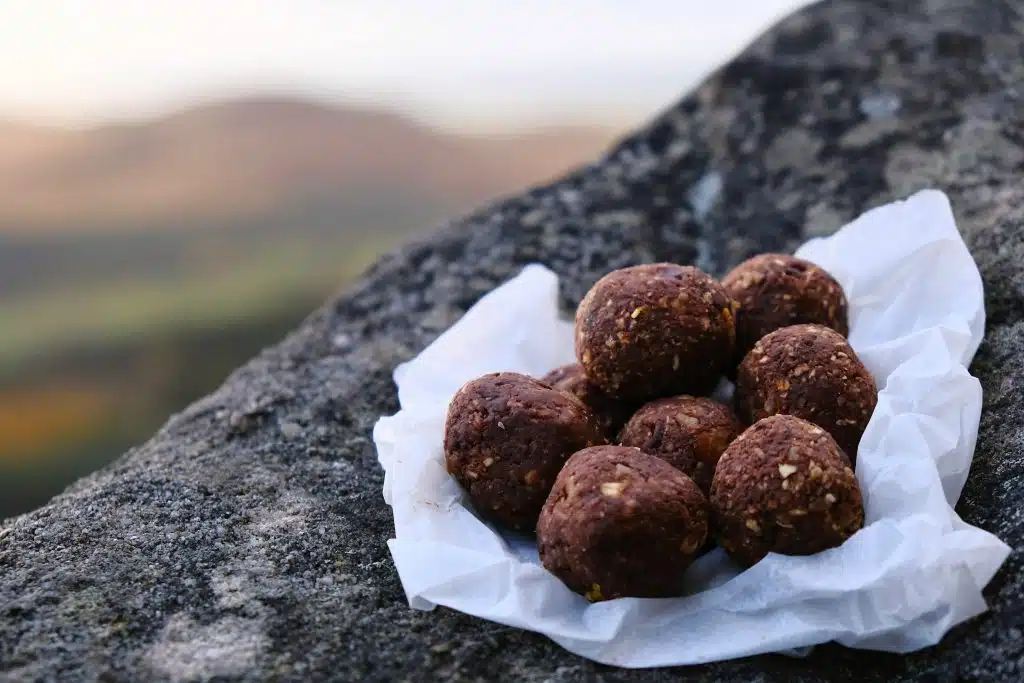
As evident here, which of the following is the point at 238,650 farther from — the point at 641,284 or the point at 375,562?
the point at 641,284

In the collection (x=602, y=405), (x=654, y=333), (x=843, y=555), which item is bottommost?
(x=843, y=555)

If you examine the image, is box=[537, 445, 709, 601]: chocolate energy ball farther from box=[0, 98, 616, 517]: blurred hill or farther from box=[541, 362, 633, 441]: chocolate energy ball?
box=[0, 98, 616, 517]: blurred hill

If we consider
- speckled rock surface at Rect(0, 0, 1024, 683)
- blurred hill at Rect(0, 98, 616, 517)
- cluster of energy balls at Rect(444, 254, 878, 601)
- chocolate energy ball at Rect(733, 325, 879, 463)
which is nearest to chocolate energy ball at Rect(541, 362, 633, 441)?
cluster of energy balls at Rect(444, 254, 878, 601)

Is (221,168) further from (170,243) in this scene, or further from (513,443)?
(513,443)

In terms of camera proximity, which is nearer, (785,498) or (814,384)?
(785,498)

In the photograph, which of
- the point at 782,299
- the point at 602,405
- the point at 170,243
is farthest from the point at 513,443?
the point at 170,243
